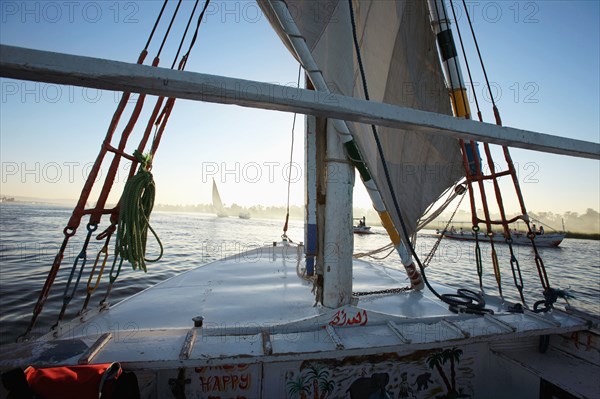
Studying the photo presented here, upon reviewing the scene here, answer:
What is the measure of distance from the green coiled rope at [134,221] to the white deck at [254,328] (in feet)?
2.14

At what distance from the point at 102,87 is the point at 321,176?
2226mm

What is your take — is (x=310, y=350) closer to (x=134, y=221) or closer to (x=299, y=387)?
(x=299, y=387)

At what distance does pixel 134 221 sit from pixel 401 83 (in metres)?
4.16

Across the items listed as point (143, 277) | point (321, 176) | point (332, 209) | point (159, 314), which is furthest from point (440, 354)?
point (143, 277)

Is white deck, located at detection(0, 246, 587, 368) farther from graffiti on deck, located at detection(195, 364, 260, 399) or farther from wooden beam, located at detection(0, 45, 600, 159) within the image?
wooden beam, located at detection(0, 45, 600, 159)

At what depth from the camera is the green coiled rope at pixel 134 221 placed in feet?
8.48

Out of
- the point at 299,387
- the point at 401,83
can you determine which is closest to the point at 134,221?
→ the point at 299,387

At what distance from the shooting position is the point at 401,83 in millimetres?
4609

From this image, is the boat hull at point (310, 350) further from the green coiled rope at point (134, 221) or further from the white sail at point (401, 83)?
the white sail at point (401, 83)

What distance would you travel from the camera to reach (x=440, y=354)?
2.97 meters

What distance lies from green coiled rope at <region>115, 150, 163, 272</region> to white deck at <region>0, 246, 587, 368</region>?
653 mm

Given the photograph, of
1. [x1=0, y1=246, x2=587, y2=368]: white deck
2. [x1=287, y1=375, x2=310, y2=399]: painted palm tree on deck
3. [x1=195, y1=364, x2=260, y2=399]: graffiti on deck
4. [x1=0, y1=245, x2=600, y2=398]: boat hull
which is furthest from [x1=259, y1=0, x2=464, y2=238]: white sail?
[x1=195, y1=364, x2=260, y2=399]: graffiti on deck

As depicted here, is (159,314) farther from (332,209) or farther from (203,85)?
(203,85)

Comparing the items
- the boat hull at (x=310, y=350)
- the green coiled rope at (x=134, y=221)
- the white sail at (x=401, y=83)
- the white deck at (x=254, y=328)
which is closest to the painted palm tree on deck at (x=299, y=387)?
the boat hull at (x=310, y=350)
